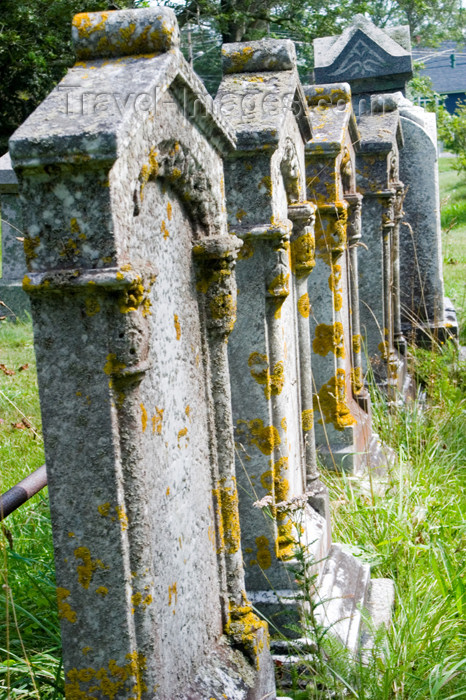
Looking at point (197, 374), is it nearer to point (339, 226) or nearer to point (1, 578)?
point (1, 578)

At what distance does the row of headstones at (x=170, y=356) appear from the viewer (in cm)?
162

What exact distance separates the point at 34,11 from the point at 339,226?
39.9 ft

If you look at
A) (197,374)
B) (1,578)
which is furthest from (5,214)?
(197,374)

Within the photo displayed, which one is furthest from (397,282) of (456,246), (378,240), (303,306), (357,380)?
(456,246)

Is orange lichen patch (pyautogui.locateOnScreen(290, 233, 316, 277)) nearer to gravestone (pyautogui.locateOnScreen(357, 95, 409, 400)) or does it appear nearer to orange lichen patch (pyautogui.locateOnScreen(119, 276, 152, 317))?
orange lichen patch (pyautogui.locateOnScreen(119, 276, 152, 317))

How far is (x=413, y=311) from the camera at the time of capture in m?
7.51

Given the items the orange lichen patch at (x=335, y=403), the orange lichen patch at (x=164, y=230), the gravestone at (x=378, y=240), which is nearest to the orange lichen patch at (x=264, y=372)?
the orange lichen patch at (x=164, y=230)

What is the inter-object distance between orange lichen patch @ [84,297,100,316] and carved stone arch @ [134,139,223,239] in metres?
0.26

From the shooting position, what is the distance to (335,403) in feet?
14.3

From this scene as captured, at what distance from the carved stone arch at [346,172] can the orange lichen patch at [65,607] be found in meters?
3.32

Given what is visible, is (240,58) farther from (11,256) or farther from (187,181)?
(11,256)

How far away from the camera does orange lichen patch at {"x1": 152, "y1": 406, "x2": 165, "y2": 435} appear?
1.87 meters

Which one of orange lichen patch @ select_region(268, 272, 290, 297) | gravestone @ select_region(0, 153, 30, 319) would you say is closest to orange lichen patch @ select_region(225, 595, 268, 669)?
orange lichen patch @ select_region(268, 272, 290, 297)

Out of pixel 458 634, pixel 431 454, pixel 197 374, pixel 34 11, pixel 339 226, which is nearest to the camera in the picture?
pixel 197 374
